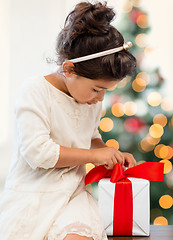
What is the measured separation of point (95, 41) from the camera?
1.05 m

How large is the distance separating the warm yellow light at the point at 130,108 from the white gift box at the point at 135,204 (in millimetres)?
1113

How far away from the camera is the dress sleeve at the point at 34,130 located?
1.02 meters

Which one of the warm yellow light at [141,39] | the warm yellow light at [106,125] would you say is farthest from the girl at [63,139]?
the warm yellow light at [141,39]

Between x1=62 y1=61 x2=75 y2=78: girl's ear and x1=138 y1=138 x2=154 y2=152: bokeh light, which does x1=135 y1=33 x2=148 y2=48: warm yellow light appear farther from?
x1=62 y1=61 x2=75 y2=78: girl's ear

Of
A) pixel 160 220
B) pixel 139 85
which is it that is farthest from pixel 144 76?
pixel 160 220

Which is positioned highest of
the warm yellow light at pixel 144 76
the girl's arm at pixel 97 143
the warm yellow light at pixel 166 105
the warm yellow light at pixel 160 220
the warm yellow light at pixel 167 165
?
the warm yellow light at pixel 144 76

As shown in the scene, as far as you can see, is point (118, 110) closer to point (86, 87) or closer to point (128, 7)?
point (128, 7)

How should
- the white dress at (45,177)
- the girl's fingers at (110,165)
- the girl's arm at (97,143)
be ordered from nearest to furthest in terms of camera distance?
the white dress at (45,177), the girl's fingers at (110,165), the girl's arm at (97,143)

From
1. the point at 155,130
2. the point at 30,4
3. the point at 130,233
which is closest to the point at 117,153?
the point at 130,233

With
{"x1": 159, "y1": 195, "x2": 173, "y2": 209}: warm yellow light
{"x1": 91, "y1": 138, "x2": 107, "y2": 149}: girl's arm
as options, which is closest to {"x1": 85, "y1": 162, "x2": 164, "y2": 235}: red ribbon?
{"x1": 91, "y1": 138, "x2": 107, "y2": 149}: girl's arm

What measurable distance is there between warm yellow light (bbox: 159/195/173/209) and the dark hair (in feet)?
4.62

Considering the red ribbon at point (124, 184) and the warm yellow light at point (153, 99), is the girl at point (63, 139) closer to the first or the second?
the red ribbon at point (124, 184)

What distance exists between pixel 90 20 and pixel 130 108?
4.18ft

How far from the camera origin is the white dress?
102 cm
